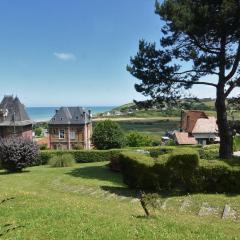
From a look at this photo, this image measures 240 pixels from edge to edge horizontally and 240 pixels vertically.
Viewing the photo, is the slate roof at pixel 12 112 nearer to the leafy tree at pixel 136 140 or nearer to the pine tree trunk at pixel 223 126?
the leafy tree at pixel 136 140

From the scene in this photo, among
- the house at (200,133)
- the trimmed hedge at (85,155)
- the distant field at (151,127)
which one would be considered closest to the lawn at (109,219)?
the trimmed hedge at (85,155)

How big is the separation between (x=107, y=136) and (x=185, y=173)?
25185mm

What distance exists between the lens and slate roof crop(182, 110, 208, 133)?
70.3 m

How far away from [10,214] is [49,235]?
8.82 feet

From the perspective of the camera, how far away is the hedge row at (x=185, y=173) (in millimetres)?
17312

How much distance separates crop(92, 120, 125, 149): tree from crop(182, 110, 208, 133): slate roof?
29.5m

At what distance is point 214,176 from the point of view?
17.5 meters

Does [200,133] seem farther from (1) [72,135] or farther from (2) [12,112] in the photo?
(2) [12,112]

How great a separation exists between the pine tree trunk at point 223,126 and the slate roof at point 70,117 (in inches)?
1847

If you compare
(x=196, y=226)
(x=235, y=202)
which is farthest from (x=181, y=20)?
(x=196, y=226)

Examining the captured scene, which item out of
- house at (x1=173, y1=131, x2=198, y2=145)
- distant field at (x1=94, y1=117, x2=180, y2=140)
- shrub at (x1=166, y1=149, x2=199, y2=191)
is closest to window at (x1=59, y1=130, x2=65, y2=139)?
house at (x1=173, y1=131, x2=198, y2=145)

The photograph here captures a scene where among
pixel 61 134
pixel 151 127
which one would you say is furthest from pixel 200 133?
pixel 151 127

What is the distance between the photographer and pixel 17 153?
2906 centimetres

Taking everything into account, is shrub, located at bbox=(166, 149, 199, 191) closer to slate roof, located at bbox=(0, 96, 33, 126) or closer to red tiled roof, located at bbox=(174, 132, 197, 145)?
red tiled roof, located at bbox=(174, 132, 197, 145)
